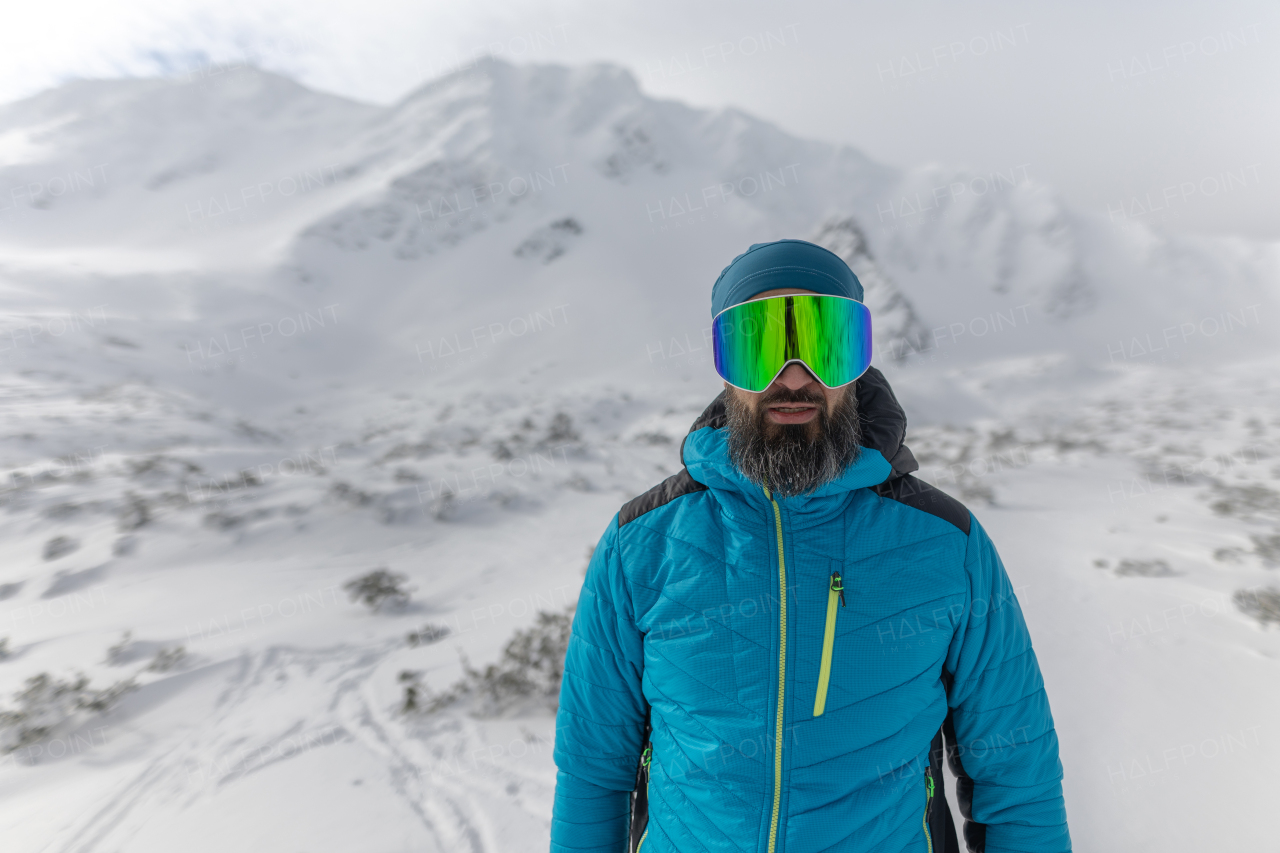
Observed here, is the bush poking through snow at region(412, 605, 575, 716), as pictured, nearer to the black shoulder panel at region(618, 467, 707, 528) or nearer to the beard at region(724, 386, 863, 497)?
the black shoulder panel at region(618, 467, 707, 528)

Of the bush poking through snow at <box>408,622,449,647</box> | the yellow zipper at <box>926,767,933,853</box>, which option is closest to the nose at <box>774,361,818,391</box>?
the yellow zipper at <box>926,767,933,853</box>

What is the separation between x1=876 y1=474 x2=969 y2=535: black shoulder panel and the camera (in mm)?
1227

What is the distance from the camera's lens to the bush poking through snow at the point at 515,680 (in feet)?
10.7

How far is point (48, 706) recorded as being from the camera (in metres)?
3.26

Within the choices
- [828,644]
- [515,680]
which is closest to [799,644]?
[828,644]

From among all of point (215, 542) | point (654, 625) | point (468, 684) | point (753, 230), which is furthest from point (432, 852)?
point (753, 230)

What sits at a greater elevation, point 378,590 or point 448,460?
point 448,460

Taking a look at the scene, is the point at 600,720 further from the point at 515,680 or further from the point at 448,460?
the point at 448,460

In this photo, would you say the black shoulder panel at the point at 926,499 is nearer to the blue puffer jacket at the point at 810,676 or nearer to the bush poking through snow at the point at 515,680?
the blue puffer jacket at the point at 810,676

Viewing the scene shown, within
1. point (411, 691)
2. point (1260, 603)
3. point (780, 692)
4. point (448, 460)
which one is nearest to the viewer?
point (780, 692)

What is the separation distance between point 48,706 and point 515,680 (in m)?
2.91

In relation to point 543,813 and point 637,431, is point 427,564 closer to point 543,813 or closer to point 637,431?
point 543,813

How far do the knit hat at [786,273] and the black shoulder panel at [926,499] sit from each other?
20.2 inches

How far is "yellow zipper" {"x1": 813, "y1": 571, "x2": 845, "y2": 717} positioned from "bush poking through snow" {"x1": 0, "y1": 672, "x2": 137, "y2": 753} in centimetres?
452
